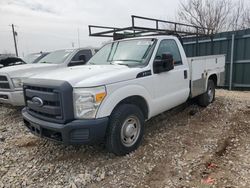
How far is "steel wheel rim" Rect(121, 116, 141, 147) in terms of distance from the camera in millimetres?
3663

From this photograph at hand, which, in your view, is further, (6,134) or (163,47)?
(6,134)

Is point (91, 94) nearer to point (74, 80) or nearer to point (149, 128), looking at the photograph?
point (74, 80)

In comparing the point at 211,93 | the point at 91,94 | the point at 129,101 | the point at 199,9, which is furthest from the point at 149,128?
the point at 199,9

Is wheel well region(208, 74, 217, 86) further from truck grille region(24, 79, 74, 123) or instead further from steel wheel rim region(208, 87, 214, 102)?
truck grille region(24, 79, 74, 123)

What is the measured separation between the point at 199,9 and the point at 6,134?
56.8 ft

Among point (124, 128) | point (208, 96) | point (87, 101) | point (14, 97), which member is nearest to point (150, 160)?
point (124, 128)

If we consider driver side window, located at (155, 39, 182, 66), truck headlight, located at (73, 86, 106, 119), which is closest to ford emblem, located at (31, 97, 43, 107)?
truck headlight, located at (73, 86, 106, 119)

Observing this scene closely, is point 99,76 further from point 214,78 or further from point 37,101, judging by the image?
point 214,78

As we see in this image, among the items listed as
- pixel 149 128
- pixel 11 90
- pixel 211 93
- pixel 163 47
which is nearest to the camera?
pixel 163 47

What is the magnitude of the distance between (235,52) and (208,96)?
4751 mm

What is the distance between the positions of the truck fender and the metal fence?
7743 millimetres

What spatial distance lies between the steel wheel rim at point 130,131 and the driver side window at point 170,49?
130 centimetres

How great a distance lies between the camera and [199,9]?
18094 mm

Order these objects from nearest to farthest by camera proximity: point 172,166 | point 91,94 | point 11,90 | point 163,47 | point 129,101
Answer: point 91,94 → point 172,166 → point 129,101 → point 163,47 → point 11,90
